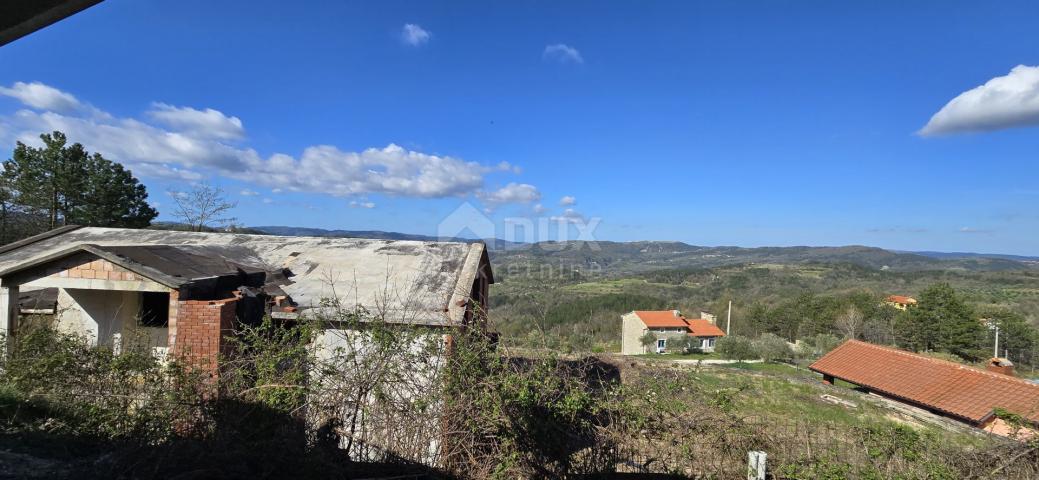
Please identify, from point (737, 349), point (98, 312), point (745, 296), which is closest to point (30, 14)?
point (98, 312)

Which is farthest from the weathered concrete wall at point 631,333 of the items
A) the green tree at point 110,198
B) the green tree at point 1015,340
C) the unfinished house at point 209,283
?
the green tree at point 110,198

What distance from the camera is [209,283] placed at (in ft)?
24.4

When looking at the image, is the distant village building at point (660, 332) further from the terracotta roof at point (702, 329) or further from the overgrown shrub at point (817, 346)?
the overgrown shrub at point (817, 346)

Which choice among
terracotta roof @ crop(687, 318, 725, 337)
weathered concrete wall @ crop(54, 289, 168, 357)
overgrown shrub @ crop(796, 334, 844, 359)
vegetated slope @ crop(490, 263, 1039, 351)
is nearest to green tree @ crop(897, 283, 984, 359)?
vegetated slope @ crop(490, 263, 1039, 351)

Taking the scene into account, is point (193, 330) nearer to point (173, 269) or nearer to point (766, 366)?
point (173, 269)

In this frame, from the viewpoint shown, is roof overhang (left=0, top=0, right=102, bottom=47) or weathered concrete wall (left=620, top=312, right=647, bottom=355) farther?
weathered concrete wall (left=620, top=312, right=647, bottom=355)

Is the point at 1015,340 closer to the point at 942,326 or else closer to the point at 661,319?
the point at 942,326

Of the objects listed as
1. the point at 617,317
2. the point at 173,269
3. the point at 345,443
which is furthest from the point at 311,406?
the point at 617,317

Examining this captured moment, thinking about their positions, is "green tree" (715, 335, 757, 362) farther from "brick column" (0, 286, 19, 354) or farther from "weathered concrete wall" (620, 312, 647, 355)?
"brick column" (0, 286, 19, 354)

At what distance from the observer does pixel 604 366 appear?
5.73 metres

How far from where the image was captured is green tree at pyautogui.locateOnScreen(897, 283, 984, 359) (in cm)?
3897

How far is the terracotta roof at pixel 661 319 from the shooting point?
41.4m

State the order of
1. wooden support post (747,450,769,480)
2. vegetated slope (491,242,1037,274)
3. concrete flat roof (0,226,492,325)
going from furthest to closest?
vegetated slope (491,242,1037,274) → concrete flat roof (0,226,492,325) → wooden support post (747,450,769,480)

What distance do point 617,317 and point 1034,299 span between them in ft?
210
